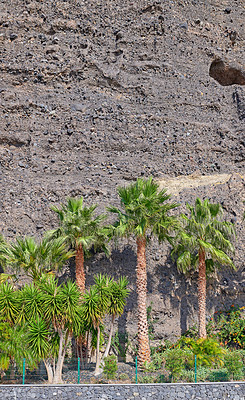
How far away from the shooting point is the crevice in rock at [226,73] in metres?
36.7

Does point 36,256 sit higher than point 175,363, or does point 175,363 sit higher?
point 36,256

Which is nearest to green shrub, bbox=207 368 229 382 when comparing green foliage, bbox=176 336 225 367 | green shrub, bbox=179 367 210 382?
green shrub, bbox=179 367 210 382

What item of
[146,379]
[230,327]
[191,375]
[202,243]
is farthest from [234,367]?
[202,243]

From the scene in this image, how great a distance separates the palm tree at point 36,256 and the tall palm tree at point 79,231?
0.75m

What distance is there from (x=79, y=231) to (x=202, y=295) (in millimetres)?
6362

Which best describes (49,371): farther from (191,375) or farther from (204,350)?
(204,350)

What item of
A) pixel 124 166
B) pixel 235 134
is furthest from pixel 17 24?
pixel 235 134

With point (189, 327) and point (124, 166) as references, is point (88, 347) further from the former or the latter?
point (124, 166)

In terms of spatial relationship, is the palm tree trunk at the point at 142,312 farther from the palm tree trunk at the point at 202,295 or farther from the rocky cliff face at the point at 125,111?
the palm tree trunk at the point at 202,295

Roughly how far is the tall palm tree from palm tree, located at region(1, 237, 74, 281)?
0.75m

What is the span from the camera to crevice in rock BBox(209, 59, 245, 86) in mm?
36688

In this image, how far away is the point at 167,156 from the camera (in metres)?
31.1

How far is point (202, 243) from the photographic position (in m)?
22.8

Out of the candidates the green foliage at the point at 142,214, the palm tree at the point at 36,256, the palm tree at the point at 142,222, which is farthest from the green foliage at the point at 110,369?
the green foliage at the point at 142,214
